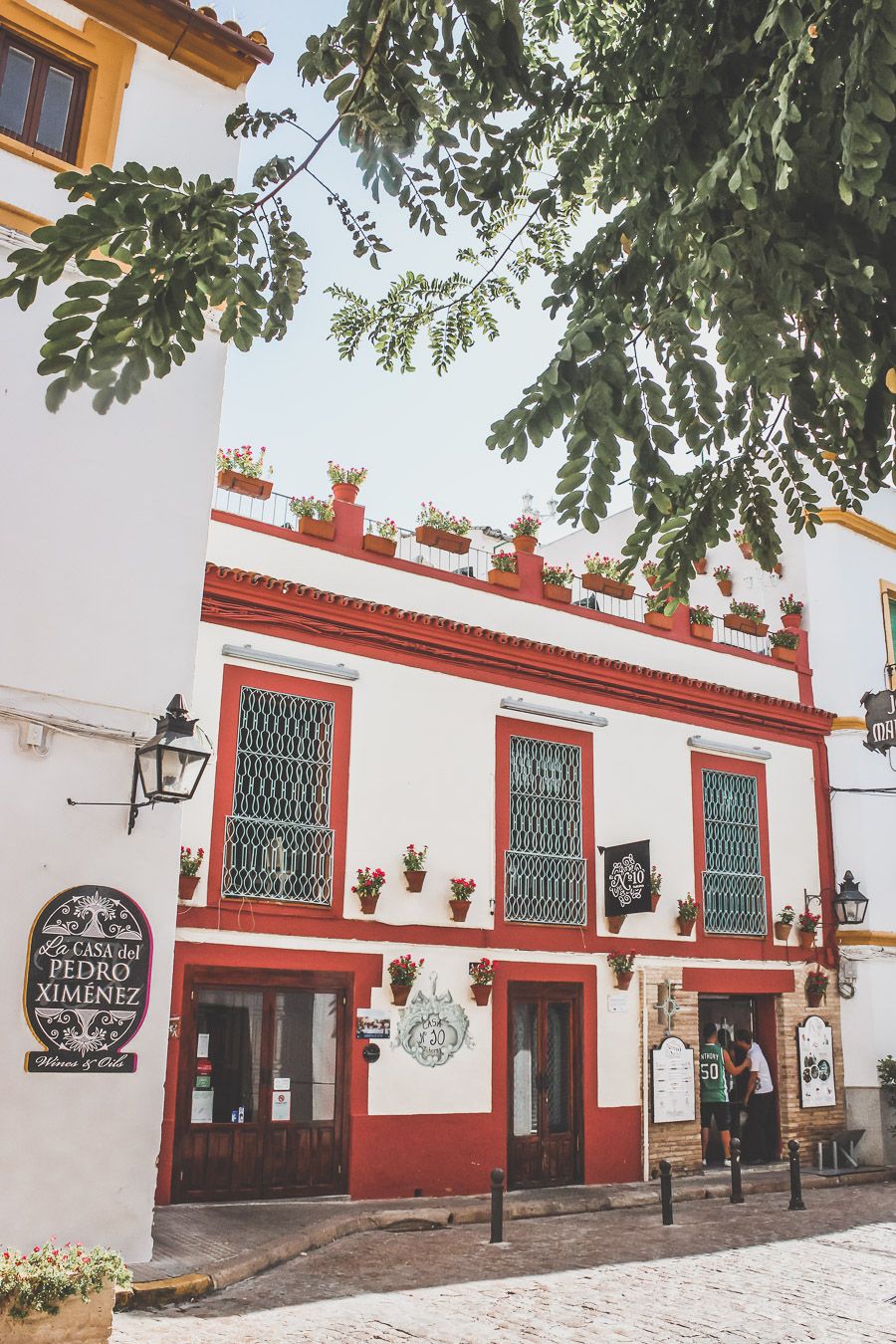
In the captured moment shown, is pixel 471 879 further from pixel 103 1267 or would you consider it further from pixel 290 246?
pixel 290 246

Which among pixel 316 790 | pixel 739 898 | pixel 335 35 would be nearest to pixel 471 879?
pixel 316 790

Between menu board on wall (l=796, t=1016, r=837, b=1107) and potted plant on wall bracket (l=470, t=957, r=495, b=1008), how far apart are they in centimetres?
511

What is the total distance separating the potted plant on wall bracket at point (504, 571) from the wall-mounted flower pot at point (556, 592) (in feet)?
1.61

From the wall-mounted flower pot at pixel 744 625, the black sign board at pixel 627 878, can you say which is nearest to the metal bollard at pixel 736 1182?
the black sign board at pixel 627 878

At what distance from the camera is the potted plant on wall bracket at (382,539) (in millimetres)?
13359

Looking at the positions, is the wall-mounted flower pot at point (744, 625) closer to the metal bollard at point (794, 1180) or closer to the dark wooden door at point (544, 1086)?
the dark wooden door at point (544, 1086)

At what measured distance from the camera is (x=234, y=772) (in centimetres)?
1155

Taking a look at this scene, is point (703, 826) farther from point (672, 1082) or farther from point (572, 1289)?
point (572, 1289)

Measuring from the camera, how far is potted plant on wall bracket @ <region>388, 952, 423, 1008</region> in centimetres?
1200

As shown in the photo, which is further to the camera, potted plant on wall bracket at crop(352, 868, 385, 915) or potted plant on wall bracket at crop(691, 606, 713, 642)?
potted plant on wall bracket at crop(691, 606, 713, 642)

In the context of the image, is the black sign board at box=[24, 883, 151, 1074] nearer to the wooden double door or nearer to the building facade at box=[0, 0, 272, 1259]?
the building facade at box=[0, 0, 272, 1259]

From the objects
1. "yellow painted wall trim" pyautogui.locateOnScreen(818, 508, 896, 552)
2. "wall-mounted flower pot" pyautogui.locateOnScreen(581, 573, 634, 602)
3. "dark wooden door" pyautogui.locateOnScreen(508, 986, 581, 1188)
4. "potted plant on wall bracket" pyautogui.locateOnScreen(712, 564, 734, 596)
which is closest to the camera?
"dark wooden door" pyautogui.locateOnScreen(508, 986, 581, 1188)

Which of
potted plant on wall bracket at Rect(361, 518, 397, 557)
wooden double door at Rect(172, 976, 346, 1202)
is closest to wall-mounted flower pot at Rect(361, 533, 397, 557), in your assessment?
potted plant on wall bracket at Rect(361, 518, 397, 557)

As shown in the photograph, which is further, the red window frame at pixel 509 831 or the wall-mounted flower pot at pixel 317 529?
the red window frame at pixel 509 831
